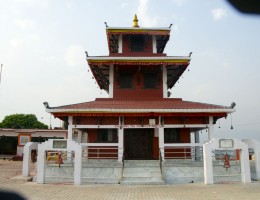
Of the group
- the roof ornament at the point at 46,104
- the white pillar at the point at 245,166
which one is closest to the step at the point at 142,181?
the white pillar at the point at 245,166

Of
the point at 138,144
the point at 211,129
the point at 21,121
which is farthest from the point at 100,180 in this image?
the point at 21,121

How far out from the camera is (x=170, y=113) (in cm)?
1542

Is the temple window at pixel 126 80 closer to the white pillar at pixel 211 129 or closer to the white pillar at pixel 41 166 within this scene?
the white pillar at pixel 211 129

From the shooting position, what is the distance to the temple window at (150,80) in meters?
19.0

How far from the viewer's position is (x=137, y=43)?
20578 mm

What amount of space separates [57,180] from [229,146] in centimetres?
869

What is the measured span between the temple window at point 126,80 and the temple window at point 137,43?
2366 mm

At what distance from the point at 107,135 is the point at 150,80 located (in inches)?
193

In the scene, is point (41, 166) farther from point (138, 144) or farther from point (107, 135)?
point (138, 144)

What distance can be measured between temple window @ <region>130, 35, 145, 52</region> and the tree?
44974 millimetres

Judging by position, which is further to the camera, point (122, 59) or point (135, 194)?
point (122, 59)

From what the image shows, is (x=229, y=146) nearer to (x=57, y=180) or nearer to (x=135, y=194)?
(x=135, y=194)

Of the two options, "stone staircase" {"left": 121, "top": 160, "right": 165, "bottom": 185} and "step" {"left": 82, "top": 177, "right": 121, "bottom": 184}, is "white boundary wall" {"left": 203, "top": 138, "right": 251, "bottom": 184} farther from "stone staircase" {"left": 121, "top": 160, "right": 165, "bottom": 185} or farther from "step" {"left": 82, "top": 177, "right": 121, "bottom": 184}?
"step" {"left": 82, "top": 177, "right": 121, "bottom": 184}

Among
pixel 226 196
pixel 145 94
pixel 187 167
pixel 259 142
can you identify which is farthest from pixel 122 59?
pixel 226 196
